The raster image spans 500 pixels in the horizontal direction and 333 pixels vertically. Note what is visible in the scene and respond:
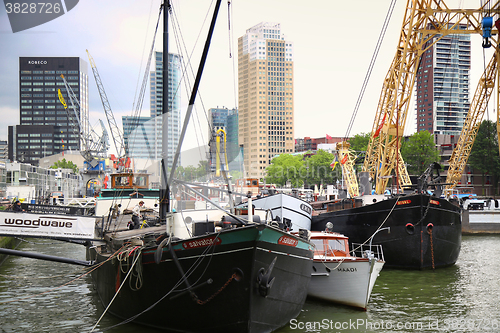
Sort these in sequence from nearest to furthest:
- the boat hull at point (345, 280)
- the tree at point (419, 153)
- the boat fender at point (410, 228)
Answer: the boat hull at point (345, 280)
the boat fender at point (410, 228)
the tree at point (419, 153)

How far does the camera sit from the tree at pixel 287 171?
421ft

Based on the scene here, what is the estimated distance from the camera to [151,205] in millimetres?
29438

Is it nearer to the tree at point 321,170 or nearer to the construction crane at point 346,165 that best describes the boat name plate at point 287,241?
the construction crane at point 346,165

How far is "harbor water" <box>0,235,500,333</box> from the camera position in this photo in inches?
578

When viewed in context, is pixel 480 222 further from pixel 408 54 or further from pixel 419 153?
pixel 419 153

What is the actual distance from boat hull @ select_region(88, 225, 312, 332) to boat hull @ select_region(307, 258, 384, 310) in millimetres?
3521

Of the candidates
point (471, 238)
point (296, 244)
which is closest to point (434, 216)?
point (296, 244)

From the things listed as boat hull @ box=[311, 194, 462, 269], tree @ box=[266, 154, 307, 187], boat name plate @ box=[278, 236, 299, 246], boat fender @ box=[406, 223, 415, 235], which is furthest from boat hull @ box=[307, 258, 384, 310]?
tree @ box=[266, 154, 307, 187]

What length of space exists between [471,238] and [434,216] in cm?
2206

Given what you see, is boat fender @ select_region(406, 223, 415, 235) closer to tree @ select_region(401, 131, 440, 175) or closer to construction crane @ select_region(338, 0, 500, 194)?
construction crane @ select_region(338, 0, 500, 194)

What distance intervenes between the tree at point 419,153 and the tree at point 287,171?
135ft

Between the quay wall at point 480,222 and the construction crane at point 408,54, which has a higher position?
the construction crane at point 408,54

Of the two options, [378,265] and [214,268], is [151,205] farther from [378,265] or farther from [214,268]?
[214,268]

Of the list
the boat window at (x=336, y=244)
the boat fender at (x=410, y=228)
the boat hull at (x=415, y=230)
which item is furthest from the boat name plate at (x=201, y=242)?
the boat fender at (x=410, y=228)
